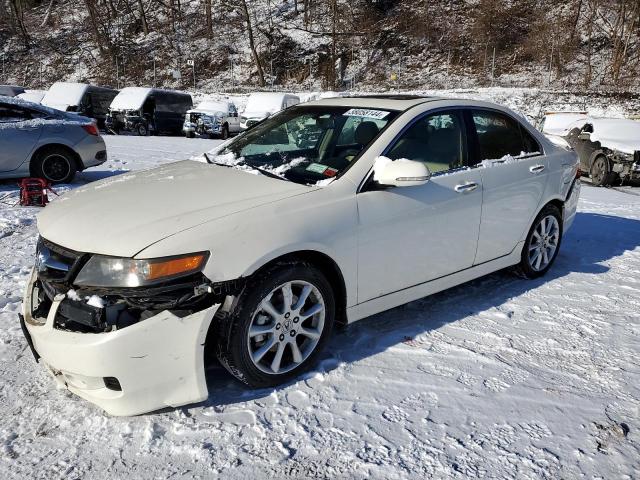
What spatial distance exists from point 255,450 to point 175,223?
1162 mm

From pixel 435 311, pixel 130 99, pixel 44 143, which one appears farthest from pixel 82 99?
pixel 435 311

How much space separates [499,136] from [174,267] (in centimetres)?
301

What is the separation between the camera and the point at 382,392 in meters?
3.21

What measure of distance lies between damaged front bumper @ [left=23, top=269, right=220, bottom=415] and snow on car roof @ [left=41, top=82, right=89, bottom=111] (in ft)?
71.4

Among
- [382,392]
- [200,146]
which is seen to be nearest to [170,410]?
[382,392]

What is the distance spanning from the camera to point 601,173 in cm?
1172

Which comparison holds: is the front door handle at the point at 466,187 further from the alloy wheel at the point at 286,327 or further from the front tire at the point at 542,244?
the alloy wheel at the point at 286,327

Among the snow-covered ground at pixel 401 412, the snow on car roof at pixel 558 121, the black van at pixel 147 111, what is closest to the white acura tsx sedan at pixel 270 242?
the snow-covered ground at pixel 401 412

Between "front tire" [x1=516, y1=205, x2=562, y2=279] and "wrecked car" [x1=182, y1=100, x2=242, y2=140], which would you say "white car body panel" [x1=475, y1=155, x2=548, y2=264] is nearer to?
"front tire" [x1=516, y1=205, x2=562, y2=279]

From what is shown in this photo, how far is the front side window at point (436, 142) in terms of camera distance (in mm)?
3869

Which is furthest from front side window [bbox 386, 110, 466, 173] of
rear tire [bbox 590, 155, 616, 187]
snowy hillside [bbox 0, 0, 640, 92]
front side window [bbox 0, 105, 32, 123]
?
snowy hillside [bbox 0, 0, 640, 92]

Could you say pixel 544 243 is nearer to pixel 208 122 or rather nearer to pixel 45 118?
pixel 45 118

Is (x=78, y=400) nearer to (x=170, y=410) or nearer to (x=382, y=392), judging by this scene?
(x=170, y=410)

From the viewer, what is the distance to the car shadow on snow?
10.8ft
